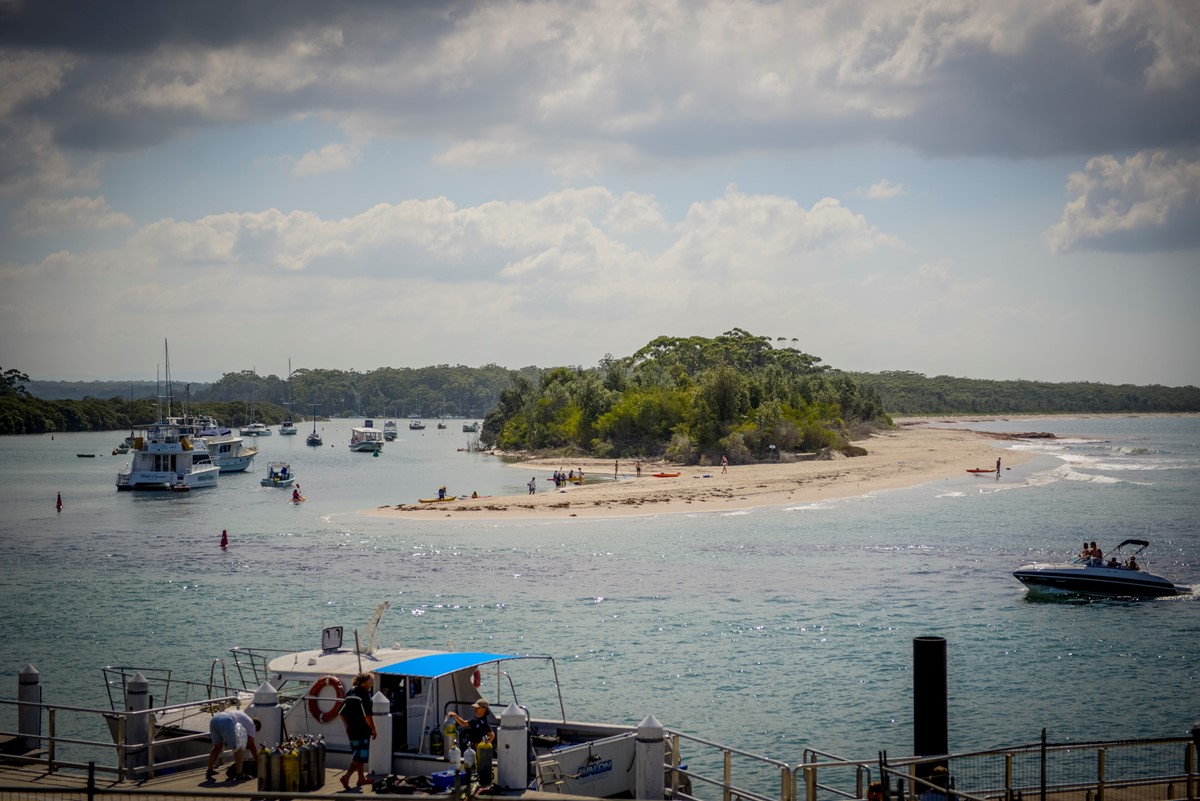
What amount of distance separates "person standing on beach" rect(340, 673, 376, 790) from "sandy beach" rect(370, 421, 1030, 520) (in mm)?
56804

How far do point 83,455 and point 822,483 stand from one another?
13638 centimetres

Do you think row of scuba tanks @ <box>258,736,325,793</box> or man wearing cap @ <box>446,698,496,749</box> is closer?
row of scuba tanks @ <box>258,736,325,793</box>

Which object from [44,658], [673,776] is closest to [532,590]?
[44,658]

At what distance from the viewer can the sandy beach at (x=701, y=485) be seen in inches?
3108

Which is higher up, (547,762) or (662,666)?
(547,762)

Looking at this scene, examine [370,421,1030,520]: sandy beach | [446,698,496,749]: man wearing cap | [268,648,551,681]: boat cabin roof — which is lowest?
[370,421,1030,520]: sandy beach

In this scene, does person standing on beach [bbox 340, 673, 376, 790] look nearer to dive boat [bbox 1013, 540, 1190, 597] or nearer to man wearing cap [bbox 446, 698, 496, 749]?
man wearing cap [bbox 446, 698, 496, 749]

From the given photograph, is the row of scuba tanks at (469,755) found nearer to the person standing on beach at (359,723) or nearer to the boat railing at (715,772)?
the person standing on beach at (359,723)

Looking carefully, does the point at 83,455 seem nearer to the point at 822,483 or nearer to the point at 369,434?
the point at 369,434

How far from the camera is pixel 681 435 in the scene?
12569cm

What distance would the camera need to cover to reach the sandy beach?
78938mm

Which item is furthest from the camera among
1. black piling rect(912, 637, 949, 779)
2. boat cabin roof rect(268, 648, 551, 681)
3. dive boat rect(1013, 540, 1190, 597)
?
dive boat rect(1013, 540, 1190, 597)

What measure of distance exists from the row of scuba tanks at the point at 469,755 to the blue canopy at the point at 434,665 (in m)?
1.00

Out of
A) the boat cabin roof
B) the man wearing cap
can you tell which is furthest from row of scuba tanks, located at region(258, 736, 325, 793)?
the man wearing cap
